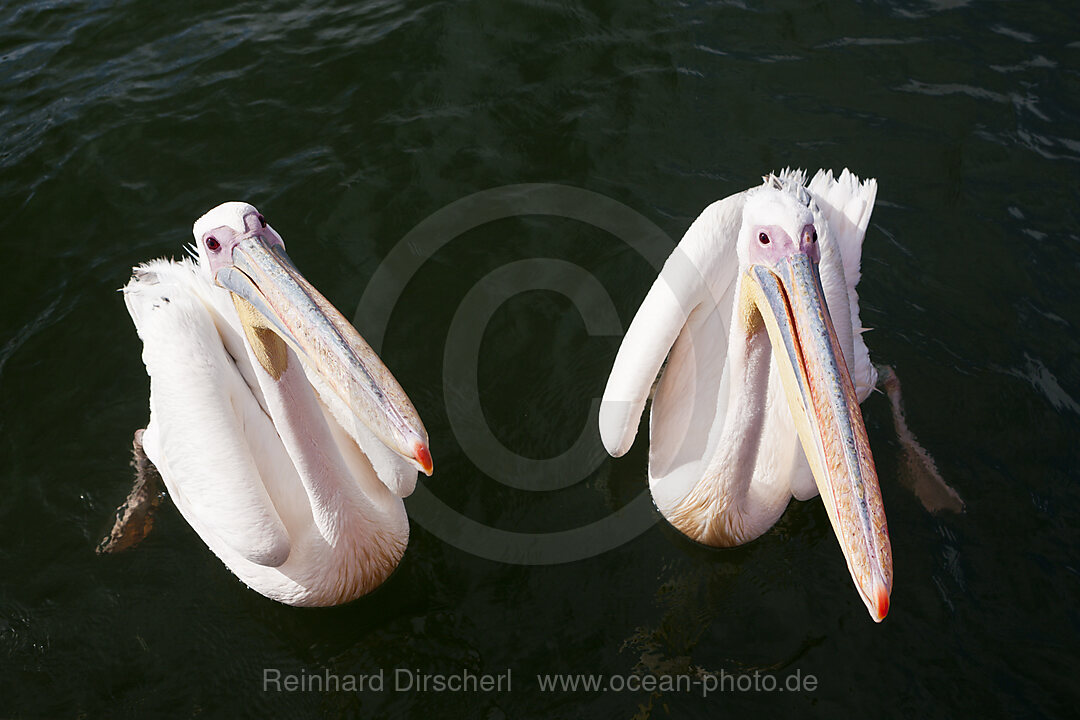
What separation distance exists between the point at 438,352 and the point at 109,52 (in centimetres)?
359

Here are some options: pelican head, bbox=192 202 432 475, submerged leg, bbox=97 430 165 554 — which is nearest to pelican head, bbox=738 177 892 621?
pelican head, bbox=192 202 432 475

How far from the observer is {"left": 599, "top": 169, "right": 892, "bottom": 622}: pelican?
2.89m

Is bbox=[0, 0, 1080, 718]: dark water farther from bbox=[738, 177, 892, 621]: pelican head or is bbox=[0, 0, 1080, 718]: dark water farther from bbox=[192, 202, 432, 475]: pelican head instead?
bbox=[192, 202, 432, 475]: pelican head

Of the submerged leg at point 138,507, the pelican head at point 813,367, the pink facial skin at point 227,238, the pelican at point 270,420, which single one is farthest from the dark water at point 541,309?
the pink facial skin at point 227,238

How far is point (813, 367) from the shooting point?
3031 millimetres

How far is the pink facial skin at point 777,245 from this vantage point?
313 cm

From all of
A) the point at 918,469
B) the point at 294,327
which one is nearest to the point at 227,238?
the point at 294,327

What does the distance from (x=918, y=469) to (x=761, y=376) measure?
4.26 feet

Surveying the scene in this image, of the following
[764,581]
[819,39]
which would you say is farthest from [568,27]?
[764,581]

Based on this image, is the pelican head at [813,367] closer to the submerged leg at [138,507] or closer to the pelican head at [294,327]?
the pelican head at [294,327]

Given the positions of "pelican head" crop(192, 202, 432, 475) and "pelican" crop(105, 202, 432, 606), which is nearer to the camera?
"pelican head" crop(192, 202, 432, 475)

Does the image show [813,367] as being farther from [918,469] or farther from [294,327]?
[294,327]

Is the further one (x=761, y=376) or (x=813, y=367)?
(x=761, y=376)

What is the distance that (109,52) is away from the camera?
6316mm
